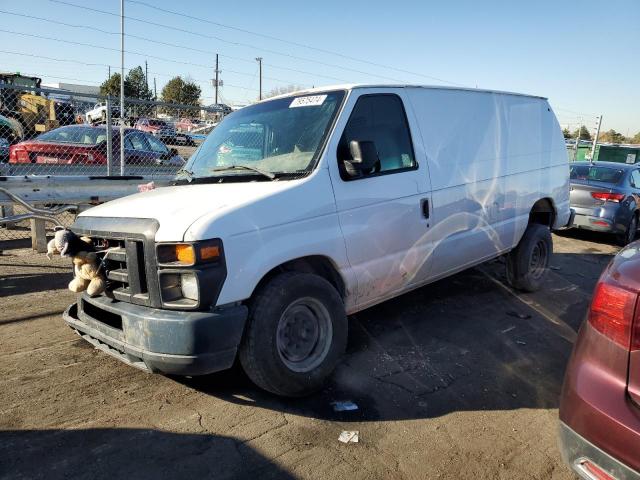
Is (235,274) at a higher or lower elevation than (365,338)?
higher

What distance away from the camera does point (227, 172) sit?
3.62m

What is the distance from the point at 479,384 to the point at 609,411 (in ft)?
5.37

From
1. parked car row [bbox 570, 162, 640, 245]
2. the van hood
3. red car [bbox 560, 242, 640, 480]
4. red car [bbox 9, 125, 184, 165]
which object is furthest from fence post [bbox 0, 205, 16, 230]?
parked car row [bbox 570, 162, 640, 245]

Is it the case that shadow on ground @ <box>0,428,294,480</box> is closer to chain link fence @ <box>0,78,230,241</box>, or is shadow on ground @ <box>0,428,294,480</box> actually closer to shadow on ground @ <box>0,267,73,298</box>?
shadow on ground @ <box>0,267,73,298</box>

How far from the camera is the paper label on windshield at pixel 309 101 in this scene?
3730mm

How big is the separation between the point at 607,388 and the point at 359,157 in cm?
205

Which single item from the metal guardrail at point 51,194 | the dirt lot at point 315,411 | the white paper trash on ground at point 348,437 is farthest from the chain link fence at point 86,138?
the white paper trash on ground at point 348,437

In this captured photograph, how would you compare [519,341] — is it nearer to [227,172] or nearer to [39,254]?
[227,172]

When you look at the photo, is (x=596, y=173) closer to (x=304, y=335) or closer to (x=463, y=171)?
(x=463, y=171)

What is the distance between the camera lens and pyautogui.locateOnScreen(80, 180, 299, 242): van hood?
2759 mm

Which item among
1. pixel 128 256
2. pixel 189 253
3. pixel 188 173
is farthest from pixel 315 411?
pixel 188 173

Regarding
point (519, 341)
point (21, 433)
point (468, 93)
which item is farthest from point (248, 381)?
point (468, 93)

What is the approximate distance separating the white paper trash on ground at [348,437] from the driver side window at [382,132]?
5.58 feet

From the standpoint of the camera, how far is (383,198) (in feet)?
12.0
